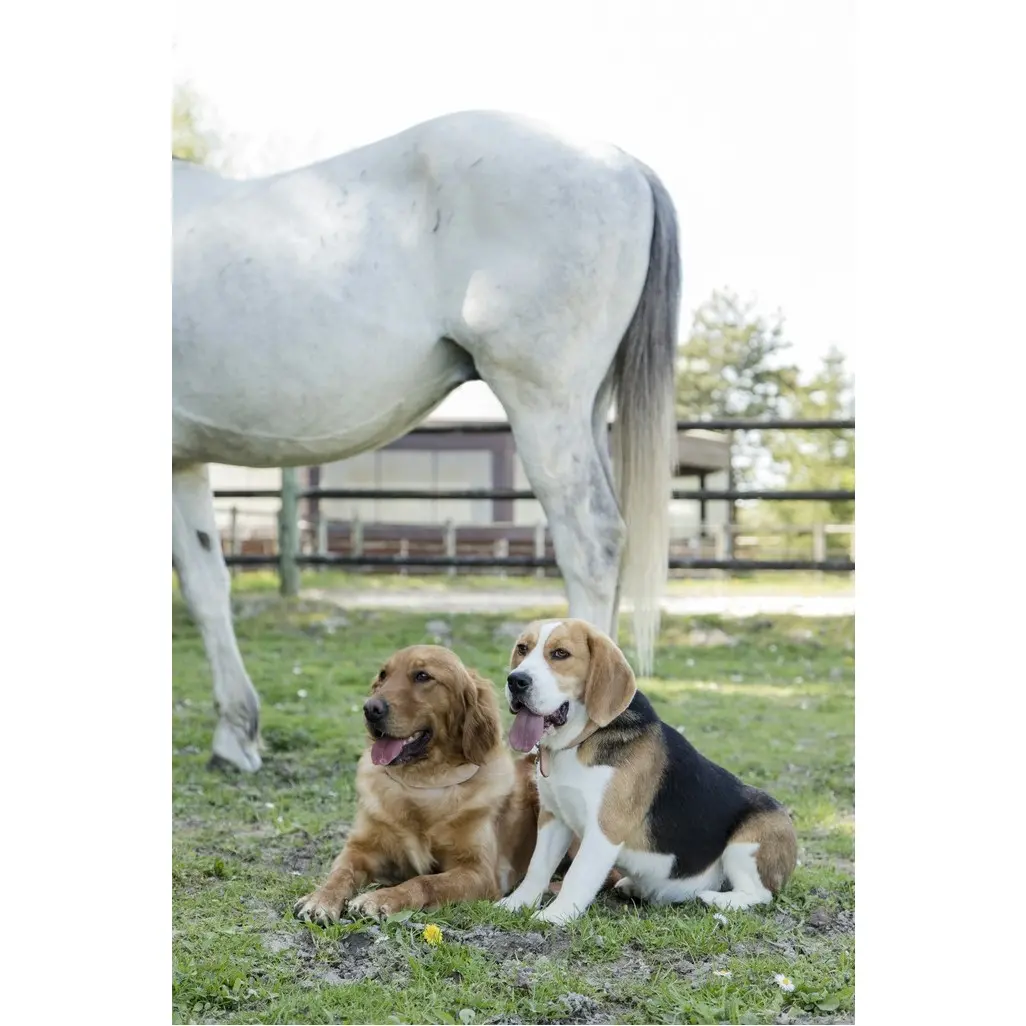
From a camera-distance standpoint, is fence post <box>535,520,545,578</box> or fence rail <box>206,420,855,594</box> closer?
fence rail <box>206,420,855,594</box>

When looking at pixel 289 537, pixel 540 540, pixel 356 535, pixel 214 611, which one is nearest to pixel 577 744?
pixel 214 611

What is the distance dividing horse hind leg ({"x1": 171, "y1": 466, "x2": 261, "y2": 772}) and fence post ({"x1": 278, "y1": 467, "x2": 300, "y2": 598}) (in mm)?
4817

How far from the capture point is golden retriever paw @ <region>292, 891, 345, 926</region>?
2.74 metres

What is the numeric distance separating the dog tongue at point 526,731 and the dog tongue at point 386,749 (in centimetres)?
32

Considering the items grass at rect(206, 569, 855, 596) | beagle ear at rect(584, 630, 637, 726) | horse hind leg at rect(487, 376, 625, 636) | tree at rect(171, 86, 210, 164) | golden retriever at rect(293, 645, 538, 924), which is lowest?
grass at rect(206, 569, 855, 596)

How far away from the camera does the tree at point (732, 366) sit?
2367 centimetres

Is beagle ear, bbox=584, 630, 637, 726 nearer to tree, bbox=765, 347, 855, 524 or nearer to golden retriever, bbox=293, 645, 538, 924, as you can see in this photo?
golden retriever, bbox=293, 645, 538, 924

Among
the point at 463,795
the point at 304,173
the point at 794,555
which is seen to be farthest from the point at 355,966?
the point at 794,555

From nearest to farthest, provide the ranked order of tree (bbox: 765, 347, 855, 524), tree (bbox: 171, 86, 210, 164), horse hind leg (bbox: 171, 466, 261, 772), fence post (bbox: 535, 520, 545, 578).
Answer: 1. horse hind leg (bbox: 171, 466, 261, 772)
2. tree (bbox: 171, 86, 210, 164)
3. fence post (bbox: 535, 520, 545, 578)
4. tree (bbox: 765, 347, 855, 524)

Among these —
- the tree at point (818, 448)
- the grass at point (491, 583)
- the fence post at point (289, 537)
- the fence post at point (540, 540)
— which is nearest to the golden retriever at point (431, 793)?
the fence post at point (289, 537)

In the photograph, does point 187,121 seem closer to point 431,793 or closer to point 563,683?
point 431,793

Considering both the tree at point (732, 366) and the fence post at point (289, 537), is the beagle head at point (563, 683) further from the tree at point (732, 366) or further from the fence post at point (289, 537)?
the tree at point (732, 366)

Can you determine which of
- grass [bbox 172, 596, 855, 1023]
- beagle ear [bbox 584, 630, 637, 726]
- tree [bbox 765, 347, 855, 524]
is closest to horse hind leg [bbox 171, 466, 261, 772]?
grass [bbox 172, 596, 855, 1023]
